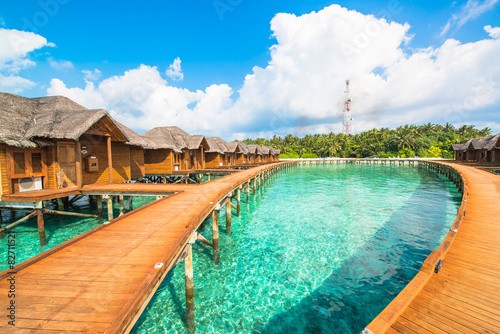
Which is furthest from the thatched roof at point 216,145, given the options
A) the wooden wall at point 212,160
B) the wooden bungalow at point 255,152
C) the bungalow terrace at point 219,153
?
the wooden bungalow at point 255,152

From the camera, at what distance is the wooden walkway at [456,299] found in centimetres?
290

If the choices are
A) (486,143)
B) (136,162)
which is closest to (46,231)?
(136,162)

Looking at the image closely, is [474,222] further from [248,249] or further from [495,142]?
[495,142]

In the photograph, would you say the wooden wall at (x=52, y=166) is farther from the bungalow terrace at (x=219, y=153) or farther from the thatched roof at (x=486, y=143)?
the thatched roof at (x=486, y=143)

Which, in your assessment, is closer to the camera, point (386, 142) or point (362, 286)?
point (362, 286)

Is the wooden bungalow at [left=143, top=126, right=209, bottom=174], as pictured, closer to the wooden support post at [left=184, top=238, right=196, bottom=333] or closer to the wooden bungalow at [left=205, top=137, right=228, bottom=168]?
the wooden bungalow at [left=205, top=137, right=228, bottom=168]

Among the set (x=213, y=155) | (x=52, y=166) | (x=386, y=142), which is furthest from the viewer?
(x=386, y=142)

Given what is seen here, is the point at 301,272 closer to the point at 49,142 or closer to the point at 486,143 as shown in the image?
the point at 49,142

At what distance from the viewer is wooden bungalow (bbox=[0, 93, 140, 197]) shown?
30.5ft

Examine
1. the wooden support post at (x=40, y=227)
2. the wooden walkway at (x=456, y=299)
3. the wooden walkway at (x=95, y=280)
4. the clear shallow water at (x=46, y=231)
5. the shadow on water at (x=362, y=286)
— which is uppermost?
the wooden walkway at (x=95, y=280)

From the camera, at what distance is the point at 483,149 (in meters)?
32.1

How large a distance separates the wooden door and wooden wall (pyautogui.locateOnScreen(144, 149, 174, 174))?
28.3 feet

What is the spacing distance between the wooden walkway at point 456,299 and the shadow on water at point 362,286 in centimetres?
197

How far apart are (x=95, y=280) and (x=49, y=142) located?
34.4ft
